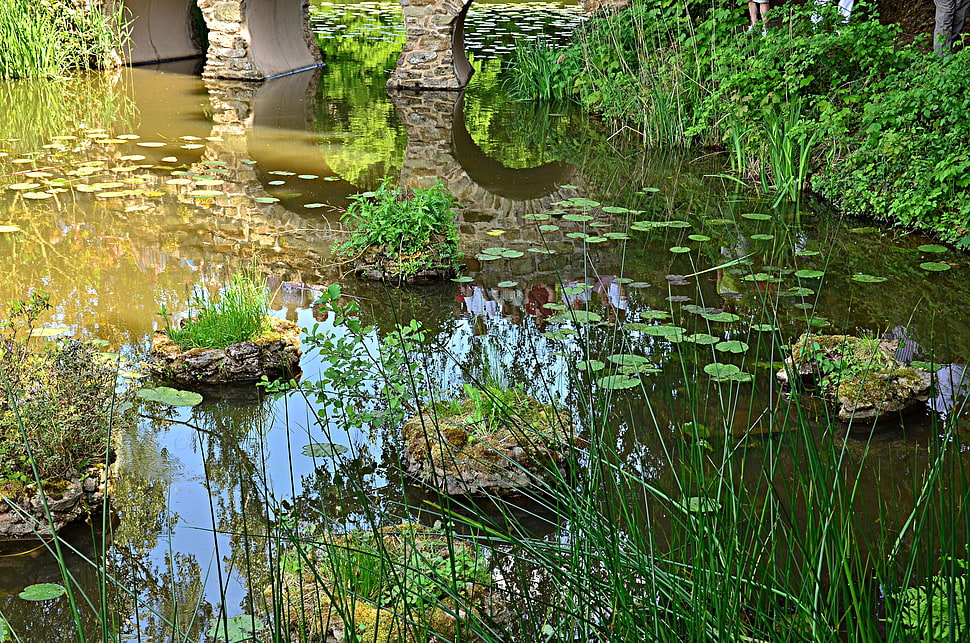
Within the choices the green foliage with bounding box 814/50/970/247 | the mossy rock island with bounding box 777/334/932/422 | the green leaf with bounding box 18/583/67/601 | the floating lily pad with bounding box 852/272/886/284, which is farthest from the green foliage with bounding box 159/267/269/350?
the green foliage with bounding box 814/50/970/247

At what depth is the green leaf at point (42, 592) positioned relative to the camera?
2488 mm

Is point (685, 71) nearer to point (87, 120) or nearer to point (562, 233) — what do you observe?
point (562, 233)

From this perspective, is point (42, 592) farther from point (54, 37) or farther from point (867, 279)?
point (54, 37)

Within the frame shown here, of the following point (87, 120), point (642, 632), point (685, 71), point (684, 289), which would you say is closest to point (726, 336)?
point (684, 289)

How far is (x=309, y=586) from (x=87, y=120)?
793 centimetres

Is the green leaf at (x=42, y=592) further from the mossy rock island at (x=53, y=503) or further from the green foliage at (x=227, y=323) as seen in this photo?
the green foliage at (x=227, y=323)

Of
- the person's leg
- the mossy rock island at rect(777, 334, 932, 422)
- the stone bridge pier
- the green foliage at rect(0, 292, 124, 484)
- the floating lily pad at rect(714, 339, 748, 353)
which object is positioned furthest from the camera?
the stone bridge pier

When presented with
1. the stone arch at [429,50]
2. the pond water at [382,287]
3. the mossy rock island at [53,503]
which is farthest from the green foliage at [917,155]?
the stone arch at [429,50]

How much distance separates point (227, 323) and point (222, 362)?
0.68 feet

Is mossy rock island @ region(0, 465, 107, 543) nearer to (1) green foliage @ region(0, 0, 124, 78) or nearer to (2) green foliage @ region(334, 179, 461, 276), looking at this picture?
(2) green foliage @ region(334, 179, 461, 276)

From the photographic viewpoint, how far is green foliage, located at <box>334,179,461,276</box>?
491 cm

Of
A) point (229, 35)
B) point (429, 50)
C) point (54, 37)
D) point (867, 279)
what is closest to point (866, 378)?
point (867, 279)

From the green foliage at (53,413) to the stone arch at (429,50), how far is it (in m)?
9.05

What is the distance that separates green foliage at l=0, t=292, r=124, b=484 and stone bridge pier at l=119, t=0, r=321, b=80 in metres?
9.68
